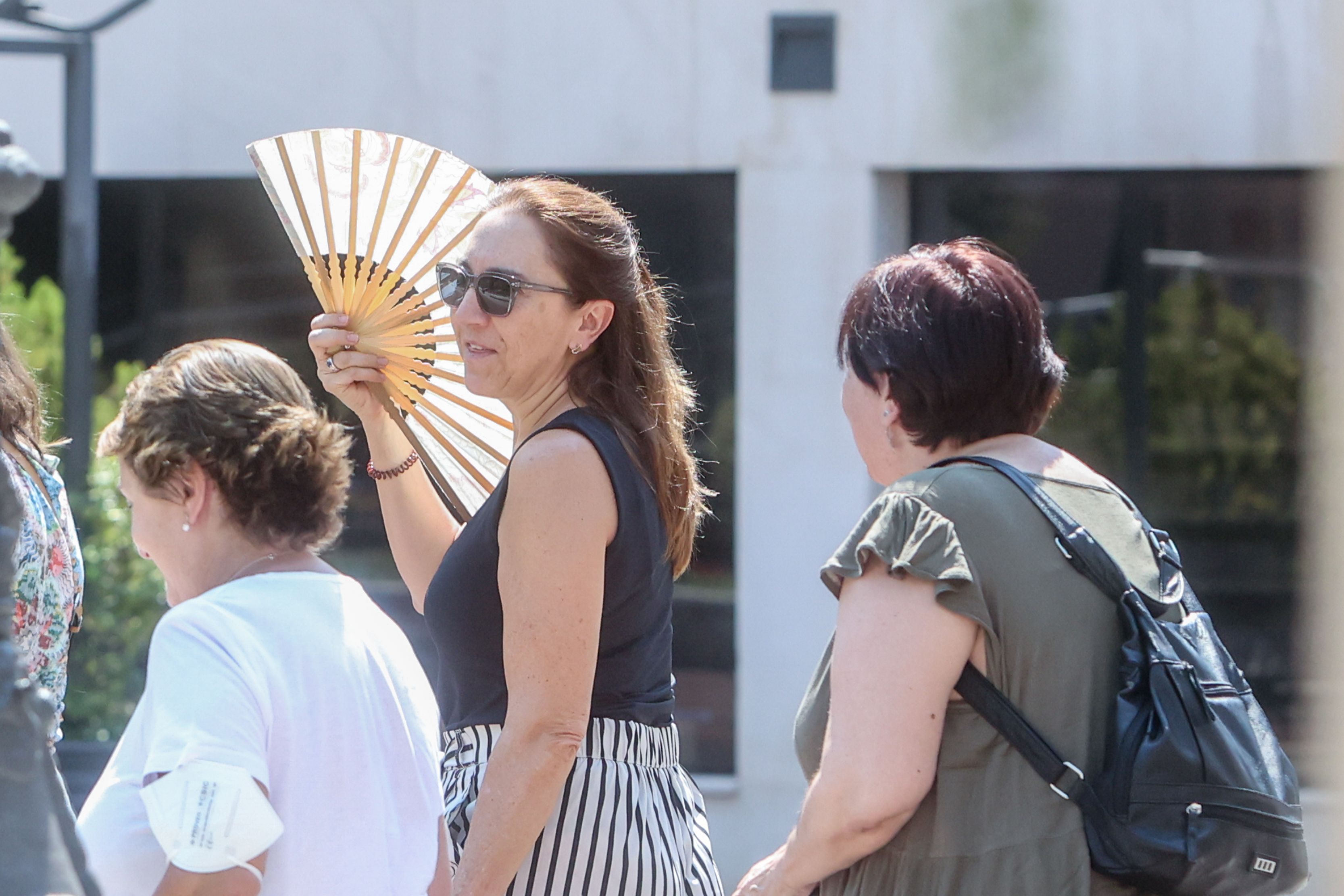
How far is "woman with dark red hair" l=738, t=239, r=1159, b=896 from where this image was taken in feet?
6.19

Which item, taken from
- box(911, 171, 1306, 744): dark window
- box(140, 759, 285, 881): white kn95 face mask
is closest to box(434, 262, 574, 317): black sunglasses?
box(140, 759, 285, 881): white kn95 face mask

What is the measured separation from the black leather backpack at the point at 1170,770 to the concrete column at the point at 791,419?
12.4ft

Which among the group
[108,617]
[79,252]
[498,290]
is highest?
[79,252]

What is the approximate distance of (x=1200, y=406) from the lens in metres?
6.09

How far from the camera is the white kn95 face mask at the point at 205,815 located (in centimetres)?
159

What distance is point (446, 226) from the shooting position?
98.8 inches

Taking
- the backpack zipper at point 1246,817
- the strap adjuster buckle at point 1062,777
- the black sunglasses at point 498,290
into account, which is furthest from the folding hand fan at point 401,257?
the backpack zipper at point 1246,817

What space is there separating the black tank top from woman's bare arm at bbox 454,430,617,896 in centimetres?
6

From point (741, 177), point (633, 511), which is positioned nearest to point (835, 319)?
point (741, 177)

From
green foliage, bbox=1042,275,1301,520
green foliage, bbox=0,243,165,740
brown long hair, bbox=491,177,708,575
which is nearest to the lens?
brown long hair, bbox=491,177,708,575

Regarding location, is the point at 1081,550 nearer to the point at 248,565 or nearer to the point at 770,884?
the point at 770,884

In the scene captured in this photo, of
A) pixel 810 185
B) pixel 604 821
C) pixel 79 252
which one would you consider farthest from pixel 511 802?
pixel 810 185

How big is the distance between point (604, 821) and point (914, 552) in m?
0.60

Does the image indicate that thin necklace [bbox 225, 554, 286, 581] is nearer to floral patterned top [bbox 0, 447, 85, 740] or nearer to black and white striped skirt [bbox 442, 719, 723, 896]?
black and white striped skirt [bbox 442, 719, 723, 896]
